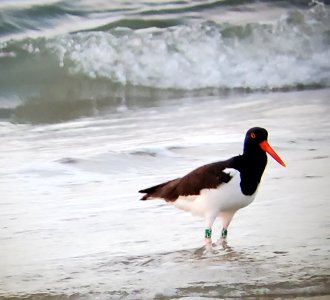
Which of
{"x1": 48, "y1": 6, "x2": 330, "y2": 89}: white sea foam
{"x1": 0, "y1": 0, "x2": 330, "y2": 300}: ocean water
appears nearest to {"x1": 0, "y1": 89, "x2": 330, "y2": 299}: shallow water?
{"x1": 0, "y1": 0, "x2": 330, "y2": 300}: ocean water

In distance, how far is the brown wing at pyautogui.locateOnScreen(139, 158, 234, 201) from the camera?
372 centimetres

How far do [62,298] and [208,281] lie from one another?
48cm

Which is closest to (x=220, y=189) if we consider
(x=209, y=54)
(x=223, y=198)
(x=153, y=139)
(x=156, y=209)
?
(x=223, y=198)

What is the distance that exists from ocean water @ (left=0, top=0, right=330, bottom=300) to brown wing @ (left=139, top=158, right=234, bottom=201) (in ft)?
0.51

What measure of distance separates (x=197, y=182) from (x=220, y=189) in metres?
0.10

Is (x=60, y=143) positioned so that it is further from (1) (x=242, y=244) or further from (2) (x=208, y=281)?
(2) (x=208, y=281)

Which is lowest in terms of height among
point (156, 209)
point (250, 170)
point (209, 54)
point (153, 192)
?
point (156, 209)

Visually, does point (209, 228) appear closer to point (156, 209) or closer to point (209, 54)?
point (156, 209)

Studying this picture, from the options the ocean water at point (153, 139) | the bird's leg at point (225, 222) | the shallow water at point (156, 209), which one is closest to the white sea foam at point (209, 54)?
the ocean water at point (153, 139)

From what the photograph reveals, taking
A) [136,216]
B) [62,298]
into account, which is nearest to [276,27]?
[136,216]

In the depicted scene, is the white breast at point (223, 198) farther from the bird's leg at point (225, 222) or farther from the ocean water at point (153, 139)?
the ocean water at point (153, 139)

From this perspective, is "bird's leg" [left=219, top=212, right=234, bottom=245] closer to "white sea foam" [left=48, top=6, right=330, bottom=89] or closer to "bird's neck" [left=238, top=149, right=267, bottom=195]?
"bird's neck" [left=238, top=149, right=267, bottom=195]

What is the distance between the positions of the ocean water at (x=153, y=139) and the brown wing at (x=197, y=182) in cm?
16

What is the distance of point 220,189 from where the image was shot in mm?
3703
